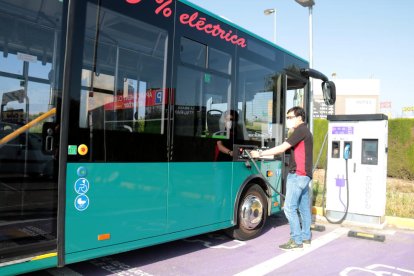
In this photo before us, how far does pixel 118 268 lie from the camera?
439 centimetres

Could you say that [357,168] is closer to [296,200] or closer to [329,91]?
[329,91]

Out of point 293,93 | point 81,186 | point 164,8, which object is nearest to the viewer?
point 81,186

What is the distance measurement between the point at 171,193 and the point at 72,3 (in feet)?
7.26

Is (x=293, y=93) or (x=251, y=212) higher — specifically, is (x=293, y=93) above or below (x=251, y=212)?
above

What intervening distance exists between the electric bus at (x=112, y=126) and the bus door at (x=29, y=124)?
0.01 meters

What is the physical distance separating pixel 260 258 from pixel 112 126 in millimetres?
2631

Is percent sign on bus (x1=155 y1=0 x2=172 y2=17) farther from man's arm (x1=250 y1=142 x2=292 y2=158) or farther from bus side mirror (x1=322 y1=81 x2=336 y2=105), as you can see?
bus side mirror (x1=322 y1=81 x2=336 y2=105)

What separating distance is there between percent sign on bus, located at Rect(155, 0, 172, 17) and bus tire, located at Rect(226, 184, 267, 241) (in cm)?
280

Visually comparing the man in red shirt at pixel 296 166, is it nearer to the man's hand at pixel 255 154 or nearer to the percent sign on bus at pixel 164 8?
the man's hand at pixel 255 154

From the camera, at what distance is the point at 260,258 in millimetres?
5020

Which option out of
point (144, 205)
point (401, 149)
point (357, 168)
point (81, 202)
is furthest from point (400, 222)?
point (401, 149)

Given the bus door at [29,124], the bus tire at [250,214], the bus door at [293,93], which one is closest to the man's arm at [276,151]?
the bus tire at [250,214]

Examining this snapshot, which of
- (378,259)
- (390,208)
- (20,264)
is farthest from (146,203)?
(390,208)

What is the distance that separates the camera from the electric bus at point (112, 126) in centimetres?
348
